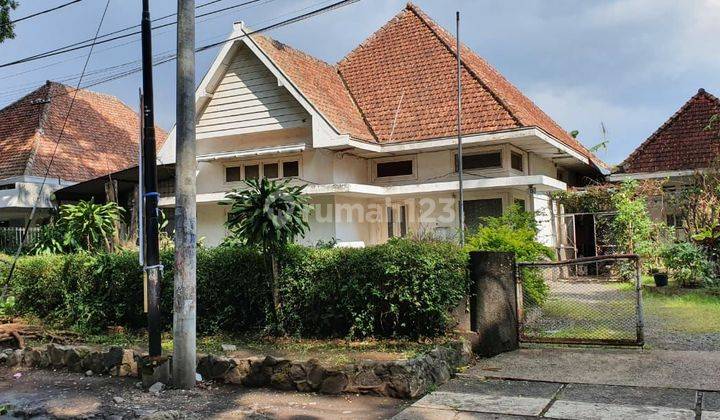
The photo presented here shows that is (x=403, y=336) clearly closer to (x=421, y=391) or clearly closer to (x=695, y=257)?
(x=421, y=391)

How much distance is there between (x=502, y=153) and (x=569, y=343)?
327 inches

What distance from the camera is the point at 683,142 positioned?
2038 centimetres

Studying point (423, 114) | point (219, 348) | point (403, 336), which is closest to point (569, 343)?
point (403, 336)

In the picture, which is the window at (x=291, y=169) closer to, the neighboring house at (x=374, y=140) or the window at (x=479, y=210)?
the neighboring house at (x=374, y=140)

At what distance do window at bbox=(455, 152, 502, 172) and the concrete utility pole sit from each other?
10048mm

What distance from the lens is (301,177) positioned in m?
17.2

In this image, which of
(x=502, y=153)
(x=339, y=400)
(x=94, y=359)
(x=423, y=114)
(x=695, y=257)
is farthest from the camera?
(x=423, y=114)

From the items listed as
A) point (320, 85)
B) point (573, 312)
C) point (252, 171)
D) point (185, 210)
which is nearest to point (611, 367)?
point (573, 312)

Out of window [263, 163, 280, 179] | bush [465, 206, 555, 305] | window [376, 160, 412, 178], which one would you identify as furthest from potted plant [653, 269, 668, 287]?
window [263, 163, 280, 179]

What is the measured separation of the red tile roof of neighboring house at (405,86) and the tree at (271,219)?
6835 mm

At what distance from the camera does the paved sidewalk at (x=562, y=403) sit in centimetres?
573

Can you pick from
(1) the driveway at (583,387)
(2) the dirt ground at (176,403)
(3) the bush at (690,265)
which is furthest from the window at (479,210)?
(2) the dirt ground at (176,403)

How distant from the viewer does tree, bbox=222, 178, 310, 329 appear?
9.07 metres

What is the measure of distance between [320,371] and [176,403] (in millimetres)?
1694
